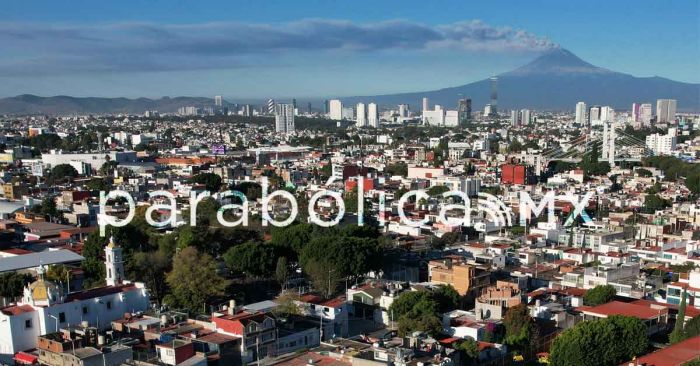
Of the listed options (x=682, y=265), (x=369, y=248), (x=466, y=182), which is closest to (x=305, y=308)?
(x=369, y=248)

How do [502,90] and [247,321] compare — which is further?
[502,90]

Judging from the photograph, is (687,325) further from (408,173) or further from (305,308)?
(408,173)

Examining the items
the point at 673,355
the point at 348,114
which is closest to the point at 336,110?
the point at 348,114

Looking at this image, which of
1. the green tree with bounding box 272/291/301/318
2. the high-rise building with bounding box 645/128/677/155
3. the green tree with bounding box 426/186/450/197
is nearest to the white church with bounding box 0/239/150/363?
the green tree with bounding box 272/291/301/318

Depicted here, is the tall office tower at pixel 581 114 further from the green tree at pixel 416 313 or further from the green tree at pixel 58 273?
the green tree at pixel 58 273

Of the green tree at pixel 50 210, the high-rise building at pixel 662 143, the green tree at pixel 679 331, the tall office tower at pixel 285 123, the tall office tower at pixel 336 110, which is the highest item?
the tall office tower at pixel 336 110

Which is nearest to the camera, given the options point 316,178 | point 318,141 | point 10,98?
point 316,178

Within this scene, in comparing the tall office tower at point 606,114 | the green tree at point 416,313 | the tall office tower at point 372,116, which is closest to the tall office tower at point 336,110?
the tall office tower at point 372,116
